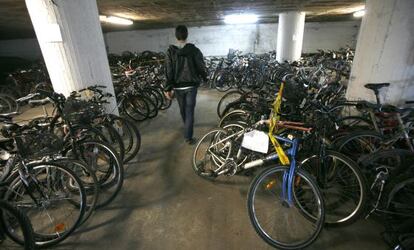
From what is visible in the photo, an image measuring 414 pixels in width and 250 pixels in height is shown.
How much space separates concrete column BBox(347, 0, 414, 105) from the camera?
2.45 m

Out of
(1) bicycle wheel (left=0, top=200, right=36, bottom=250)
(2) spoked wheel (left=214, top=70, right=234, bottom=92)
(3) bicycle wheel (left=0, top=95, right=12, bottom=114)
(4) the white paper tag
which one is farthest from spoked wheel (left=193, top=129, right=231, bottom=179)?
(3) bicycle wheel (left=0, top=95, right=12, bottom=114)

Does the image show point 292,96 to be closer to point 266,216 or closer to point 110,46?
point 266,216

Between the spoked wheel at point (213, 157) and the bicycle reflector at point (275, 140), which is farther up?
the bicycle reflector at point (275, 140)

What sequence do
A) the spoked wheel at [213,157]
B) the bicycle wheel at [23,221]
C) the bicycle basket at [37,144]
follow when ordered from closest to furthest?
the bicycle wheel at [23,221] < the bicycle basket at [37,144] < the spoked wheel at [213,157]

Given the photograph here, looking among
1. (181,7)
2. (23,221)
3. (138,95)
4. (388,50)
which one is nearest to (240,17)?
(181,7)

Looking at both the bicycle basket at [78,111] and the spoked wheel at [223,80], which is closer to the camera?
the bicycle basket at [78,111]

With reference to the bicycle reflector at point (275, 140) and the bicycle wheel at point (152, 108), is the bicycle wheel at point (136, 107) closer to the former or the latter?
the bicycle wheel at point (152, 108)

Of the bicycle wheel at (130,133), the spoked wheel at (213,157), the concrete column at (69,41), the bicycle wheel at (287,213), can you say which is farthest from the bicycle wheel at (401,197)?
the concrete column at (69,41)

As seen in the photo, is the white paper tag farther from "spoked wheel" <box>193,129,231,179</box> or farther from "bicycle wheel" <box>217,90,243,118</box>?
"bicycle wheel" <box>217,90,243,118</box>

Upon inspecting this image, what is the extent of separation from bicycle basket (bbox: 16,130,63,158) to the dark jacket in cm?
161

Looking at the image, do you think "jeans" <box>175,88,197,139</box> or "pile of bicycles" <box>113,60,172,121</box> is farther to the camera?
"pile of bicycles" <box>113,60,172,121</box>

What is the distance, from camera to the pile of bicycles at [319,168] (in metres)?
1.76

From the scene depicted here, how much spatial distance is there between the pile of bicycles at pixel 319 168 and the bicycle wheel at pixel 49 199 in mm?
1329

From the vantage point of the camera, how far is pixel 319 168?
2029 mm
